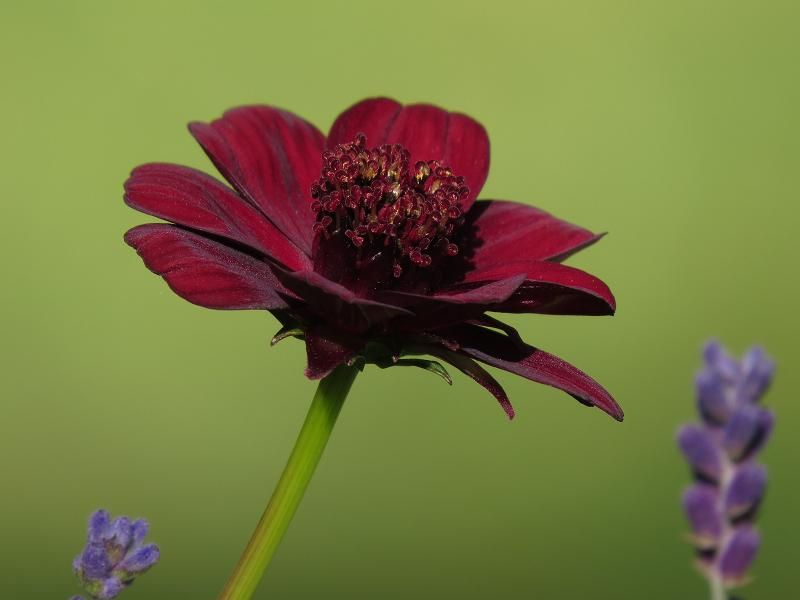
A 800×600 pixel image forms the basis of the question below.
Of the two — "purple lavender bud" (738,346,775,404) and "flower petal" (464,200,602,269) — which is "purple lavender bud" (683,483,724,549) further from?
"flower petal" (464,200,602,269)

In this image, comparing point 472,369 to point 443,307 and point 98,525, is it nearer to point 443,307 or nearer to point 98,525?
point 443,307

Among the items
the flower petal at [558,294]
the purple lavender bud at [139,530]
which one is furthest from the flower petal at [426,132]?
the purple lavender bud at [139,530]

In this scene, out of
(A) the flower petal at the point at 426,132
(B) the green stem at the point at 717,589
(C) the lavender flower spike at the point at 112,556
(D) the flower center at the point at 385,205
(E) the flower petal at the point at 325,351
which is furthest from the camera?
(A) the flower petal at the point at 426,132

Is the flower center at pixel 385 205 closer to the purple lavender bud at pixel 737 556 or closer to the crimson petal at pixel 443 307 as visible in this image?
the crimson petal at pixel 443 307

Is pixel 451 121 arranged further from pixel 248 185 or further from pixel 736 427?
pixel 736 427

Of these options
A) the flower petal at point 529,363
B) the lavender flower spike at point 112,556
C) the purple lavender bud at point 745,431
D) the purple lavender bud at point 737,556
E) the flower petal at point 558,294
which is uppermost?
the flower petal at point 558,294

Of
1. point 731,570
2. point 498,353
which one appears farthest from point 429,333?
point 731,570

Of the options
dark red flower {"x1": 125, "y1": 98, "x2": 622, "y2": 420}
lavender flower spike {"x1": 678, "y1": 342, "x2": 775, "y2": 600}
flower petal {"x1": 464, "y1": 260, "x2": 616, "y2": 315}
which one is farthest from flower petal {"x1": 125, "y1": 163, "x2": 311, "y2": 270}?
lavender flower spike {"x1": 678, "y1": 342, "x2": 775, "y2": 600}
